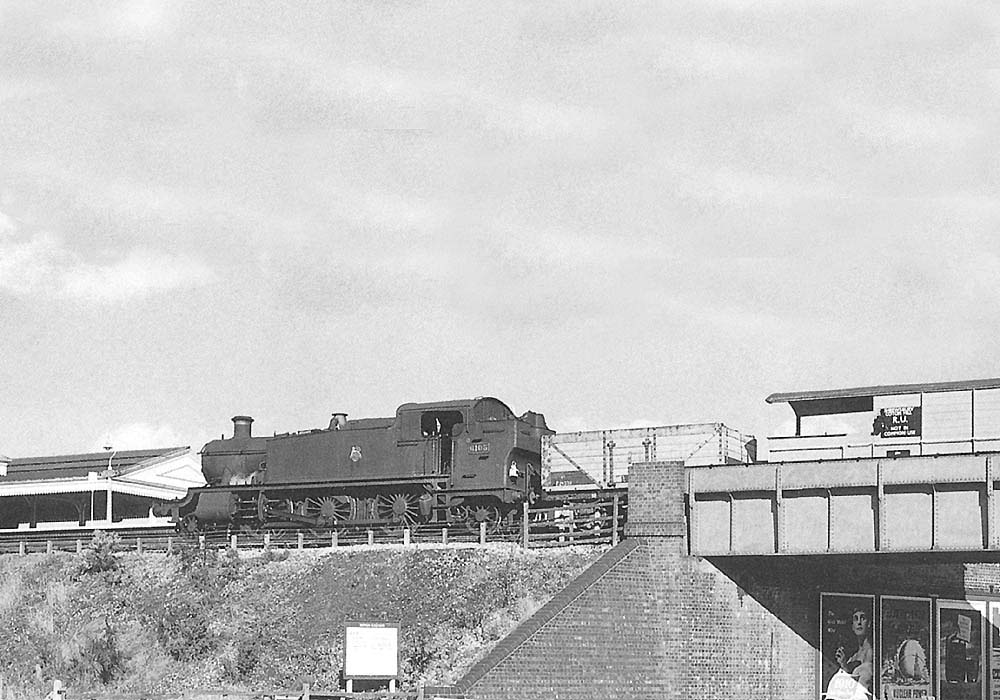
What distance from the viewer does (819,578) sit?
3797cm

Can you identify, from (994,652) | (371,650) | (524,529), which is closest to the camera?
(371,650)

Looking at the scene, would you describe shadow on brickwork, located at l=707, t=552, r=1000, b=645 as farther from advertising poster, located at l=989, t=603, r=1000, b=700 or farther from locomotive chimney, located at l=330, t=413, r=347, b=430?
locomotive chimney, located at l=330, t=413, r=347, b=430

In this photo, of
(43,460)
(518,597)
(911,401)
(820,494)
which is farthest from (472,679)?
(43,460)

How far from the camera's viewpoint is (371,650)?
32281 mm

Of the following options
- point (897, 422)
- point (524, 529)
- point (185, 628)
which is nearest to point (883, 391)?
point (897, 422)

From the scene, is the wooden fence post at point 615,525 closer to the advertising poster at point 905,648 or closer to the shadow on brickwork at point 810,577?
the shadow on brickwork at point 810,577

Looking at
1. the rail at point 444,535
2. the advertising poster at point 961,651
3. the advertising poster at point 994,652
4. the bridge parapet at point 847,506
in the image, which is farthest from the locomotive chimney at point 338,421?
the advertising poster at point 994,652

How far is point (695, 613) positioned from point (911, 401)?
30.7ft

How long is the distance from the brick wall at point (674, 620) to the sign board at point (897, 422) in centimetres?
356

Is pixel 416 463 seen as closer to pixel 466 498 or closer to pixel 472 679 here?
pixel 466 498

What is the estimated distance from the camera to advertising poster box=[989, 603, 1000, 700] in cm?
4262

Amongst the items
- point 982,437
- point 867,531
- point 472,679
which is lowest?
point 472,679

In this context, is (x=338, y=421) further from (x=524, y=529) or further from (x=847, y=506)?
(x=847, y=506)

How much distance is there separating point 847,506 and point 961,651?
10.3m
